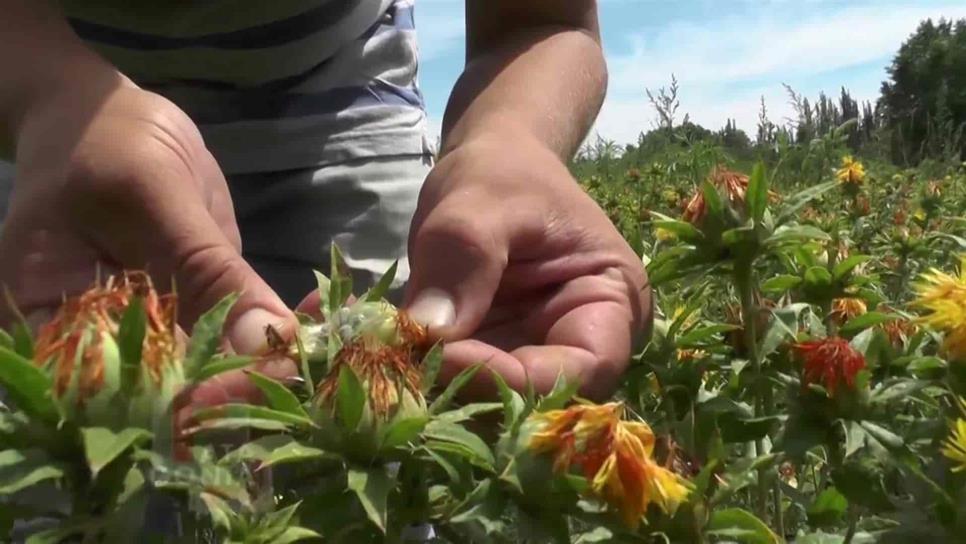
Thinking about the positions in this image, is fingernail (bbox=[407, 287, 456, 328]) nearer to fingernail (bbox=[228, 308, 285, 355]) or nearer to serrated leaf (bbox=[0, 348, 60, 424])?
fingernail (bbox=[228, 308, 285, 355])

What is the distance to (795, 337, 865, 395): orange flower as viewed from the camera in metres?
1.01

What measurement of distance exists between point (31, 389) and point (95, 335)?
5 centimetres

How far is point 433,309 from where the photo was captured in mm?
1200

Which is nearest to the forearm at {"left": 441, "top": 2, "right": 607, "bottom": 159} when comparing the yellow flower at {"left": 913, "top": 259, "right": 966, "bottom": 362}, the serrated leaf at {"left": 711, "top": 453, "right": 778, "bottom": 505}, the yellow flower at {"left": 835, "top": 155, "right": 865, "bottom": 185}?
the yellow flower at {"left": 913, "top": 259, "right": 966, "bottom": 362}

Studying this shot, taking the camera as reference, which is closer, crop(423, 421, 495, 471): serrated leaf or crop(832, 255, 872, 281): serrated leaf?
crop(423, 421, 495, 471): serrated leaf

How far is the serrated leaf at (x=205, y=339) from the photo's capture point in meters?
0.78

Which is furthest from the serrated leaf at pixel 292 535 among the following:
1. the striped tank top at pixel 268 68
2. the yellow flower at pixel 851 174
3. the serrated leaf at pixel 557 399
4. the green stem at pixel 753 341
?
the yellow flower at pixel 851 174

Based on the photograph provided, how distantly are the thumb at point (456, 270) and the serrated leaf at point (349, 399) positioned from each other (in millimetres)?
397

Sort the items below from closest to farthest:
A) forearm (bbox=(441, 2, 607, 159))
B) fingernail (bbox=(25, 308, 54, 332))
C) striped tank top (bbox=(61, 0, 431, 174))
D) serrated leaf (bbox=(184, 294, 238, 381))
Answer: serrated leaf (bbox=(184, 294, 238, 381)) → fingernail (bbox=(25, 308, 54, 332)) → forearm (bbox=(441, 2, 607, 159)) → striped tank top (bbox=(61, 0, 431, 174))

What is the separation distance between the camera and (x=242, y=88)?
1.87 metres

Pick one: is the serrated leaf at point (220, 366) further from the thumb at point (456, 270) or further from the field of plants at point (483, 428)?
the thumb at point (456, 270)

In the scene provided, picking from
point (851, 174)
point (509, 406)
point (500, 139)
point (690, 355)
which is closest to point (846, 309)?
point (690, 355)

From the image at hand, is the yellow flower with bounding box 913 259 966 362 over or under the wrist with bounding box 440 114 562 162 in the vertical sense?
under

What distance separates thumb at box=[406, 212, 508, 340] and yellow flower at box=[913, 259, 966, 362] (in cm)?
42
